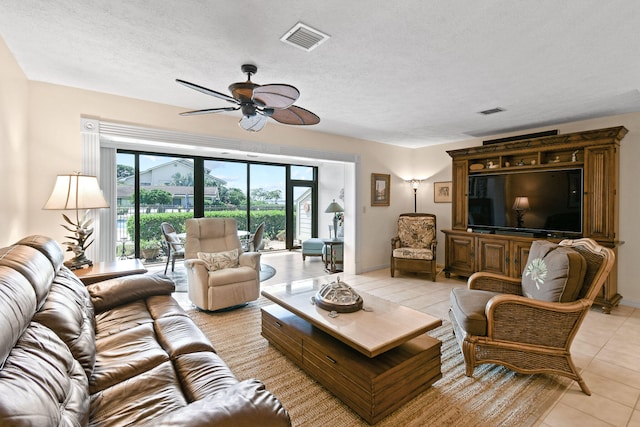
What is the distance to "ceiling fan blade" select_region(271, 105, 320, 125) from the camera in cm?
257

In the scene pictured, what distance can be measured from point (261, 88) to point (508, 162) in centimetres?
433

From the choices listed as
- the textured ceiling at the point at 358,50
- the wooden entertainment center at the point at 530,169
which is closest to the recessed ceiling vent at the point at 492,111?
the textured ceiling at the point at 358,50

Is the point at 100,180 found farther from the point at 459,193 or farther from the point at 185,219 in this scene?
the point at 459,193

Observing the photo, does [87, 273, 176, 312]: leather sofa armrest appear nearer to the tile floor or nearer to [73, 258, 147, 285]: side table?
[73, 258, 147, 285]: side table

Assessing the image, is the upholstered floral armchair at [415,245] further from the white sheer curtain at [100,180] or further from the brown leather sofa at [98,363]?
the white sheer curtain at [100,180]

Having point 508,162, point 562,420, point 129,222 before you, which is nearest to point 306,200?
point 129,222

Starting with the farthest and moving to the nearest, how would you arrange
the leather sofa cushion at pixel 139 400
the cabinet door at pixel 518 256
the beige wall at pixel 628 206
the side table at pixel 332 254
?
the side table at pixel 332 254
the cabinet door at pixel 518 256
the beige wall at pixel 628 206
the leather sofa cushion at pixel 139 400

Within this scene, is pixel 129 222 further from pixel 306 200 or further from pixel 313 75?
pixel 313 75

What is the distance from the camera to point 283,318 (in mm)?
2598

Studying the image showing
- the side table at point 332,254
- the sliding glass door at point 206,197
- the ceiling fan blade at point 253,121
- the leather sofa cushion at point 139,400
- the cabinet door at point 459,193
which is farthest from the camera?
the sliding glass door at point 206,197

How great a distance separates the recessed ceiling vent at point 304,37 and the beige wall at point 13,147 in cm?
207

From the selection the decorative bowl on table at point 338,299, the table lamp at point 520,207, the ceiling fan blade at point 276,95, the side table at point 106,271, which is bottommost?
the decorative bowl on table at point 338,299

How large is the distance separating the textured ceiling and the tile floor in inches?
95.5

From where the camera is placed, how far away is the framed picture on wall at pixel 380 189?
5738 mm
